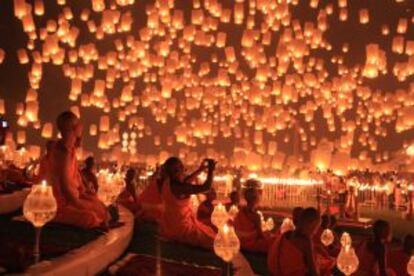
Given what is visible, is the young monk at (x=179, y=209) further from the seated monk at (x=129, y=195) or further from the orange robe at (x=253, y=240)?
the seated monk at (x=129, y=195)

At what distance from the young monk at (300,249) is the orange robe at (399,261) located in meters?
1.57

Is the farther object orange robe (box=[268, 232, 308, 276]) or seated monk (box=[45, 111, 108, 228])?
seated monk (box=[45, 111, 108, 228])

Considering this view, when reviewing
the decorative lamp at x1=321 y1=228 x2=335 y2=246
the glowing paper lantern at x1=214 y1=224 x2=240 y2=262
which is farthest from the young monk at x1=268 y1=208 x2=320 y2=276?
the decorative lamp at x1=321 y1=228 x2=335 y2=246

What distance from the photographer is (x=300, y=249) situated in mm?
4480

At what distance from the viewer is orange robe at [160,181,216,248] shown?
557 centimetres

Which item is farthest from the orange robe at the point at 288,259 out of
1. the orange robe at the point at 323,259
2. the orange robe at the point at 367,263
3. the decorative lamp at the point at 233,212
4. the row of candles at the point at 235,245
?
the decorative lamp at the point at 233,212

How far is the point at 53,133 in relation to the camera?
56.7 feet

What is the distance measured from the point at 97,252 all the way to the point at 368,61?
36.5 feet

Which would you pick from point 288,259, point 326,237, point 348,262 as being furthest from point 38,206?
point 326,237

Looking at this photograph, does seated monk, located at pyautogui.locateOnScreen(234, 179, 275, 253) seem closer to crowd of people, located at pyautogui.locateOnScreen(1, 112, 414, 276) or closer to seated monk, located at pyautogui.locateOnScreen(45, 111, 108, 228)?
crowd of people, located at pyautogui.locateOnScreen(1, 112, 414, 276)

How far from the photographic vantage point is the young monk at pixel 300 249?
4.39 meters

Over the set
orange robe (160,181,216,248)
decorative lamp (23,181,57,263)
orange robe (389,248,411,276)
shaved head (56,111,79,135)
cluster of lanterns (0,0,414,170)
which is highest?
cluster of lanterns (0,0,414,170)

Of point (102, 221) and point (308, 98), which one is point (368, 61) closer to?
point (308, 98)

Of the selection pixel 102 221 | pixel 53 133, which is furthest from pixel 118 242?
pixel 53 133
